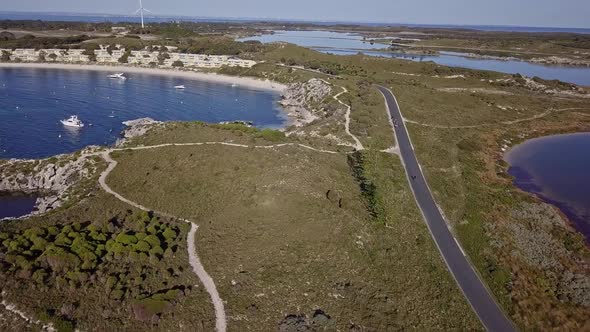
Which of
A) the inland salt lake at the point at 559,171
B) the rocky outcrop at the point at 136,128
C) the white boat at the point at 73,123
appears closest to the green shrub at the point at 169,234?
the rocky outcrop at the point at 136,128

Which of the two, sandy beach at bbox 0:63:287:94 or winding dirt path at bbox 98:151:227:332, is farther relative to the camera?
sandy beach at bbox 0:63:287:94

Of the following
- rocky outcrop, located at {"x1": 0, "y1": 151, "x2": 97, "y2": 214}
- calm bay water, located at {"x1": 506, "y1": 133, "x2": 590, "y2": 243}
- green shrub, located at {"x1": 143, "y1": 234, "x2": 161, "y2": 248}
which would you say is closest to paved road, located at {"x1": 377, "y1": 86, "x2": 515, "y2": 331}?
calm bay water, located at {"x1": 506, "y1": 133, "x2": 590, "y2": 243}

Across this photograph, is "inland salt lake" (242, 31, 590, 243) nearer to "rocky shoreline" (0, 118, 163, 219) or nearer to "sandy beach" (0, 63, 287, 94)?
"rocky shoreline" (0, 118, 163, 219)

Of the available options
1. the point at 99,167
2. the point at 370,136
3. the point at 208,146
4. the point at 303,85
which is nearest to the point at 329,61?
the point at 303,85

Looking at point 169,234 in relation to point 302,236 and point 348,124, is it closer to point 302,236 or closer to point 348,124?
point 302,236

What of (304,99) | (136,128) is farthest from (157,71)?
(136,128)

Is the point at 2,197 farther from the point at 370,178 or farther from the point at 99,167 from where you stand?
the point at 370,178
